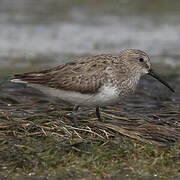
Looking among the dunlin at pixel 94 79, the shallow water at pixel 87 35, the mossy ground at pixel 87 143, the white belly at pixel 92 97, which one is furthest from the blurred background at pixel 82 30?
the white belly at pixel 92 97

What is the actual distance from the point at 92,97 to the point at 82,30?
850 centimetres

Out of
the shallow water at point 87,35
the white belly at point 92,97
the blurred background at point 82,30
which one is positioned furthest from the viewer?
the blurred background at point 82,30

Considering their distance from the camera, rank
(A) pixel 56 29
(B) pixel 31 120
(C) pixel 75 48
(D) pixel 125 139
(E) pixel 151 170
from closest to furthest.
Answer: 1. (E) pixel 151 170
2. (D) pixel 125 139
3. (B) pixel 31 120
4. (C) pixel 75 48
5. (A) pixel 56 29

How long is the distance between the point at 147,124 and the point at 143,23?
910 cm

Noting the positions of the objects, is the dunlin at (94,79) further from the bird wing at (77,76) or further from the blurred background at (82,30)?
the blurred background at (82,30)

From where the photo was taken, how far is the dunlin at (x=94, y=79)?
8469 millimetres

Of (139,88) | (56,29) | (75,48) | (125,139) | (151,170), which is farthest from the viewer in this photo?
(56,29)

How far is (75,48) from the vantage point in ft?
51.6

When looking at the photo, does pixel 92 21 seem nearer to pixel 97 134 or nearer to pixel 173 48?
pixel 173 48

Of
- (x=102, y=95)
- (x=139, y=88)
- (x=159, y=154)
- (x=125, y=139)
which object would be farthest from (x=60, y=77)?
(x=139, y=88)

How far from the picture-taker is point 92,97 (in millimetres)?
8477

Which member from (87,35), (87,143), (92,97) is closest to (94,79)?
(92,97)

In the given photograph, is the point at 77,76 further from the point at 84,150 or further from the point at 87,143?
Result: the point at 84,150

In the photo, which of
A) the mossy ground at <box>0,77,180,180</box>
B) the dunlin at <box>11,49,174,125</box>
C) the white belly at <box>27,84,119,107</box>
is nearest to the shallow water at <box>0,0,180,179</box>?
the mossy ground at <box>0,77,180,180</box>
